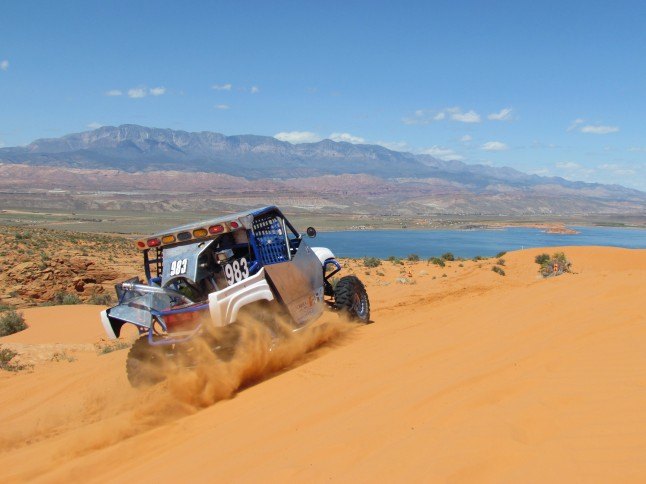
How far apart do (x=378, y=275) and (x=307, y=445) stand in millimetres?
19083

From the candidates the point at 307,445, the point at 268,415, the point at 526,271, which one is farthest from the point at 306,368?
the point at 526,271

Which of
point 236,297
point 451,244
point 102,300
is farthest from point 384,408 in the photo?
point 451,244

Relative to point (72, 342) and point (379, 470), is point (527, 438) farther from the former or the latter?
point (72, 342)

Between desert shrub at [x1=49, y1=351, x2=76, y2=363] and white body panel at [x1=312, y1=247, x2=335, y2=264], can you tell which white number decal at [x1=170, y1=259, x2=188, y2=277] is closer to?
white body panel at [x1=312, y1=247, x2=335, y2=264]

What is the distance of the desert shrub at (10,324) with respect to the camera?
44.4 feet

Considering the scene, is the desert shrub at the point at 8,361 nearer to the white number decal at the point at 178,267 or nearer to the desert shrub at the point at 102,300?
the white number decal at the point at 178,267

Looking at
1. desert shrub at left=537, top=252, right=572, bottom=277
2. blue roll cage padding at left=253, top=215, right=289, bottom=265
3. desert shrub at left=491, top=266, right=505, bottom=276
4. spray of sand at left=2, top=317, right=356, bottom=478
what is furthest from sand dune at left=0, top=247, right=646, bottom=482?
desert shrub at left=491, top=266, right=505, bottom=276

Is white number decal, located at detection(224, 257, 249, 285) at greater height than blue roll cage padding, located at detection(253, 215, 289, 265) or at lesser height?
lesser

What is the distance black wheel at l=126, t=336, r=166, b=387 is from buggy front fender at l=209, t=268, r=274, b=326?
1.09 meters

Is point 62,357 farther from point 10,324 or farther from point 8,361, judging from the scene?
point 10,324

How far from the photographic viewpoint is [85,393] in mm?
7477

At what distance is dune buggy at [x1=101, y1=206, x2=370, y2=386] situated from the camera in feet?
21.7

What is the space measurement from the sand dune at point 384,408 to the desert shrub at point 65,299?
906cm

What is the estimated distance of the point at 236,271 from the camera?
735 cm
